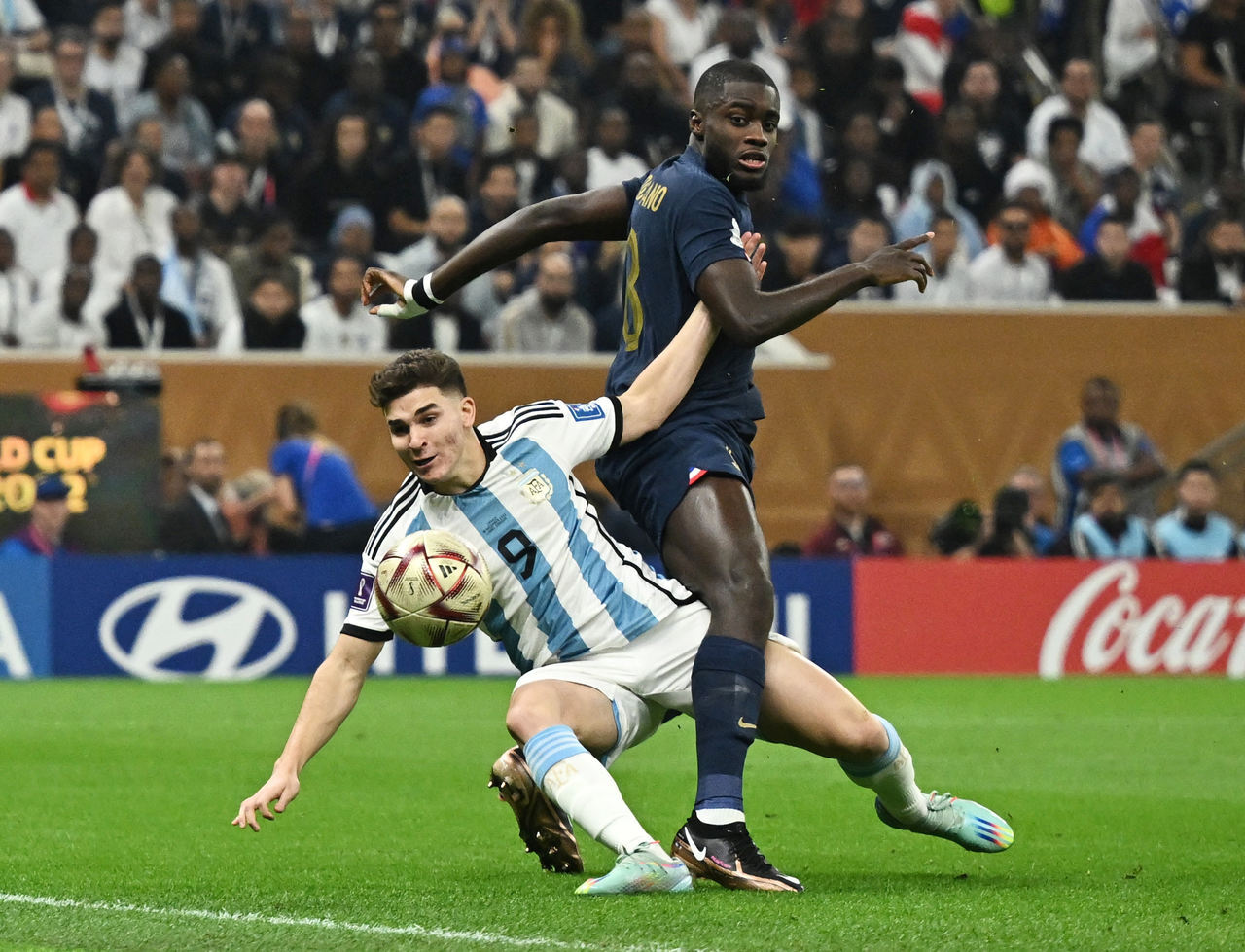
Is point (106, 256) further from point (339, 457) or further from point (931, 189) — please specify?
point (931, 189)

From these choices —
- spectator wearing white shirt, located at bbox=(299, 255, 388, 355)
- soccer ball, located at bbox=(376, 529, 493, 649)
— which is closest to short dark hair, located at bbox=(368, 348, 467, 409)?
soccer ball, located at bbox=(376, 529, 493, 649)

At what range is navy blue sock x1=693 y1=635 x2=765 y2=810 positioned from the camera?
5.24 metres

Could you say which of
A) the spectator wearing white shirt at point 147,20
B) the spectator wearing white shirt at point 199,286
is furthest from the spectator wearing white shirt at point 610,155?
the spectator wearing white shirt at point 147,20

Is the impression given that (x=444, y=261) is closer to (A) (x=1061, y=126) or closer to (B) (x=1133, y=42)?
(A) (x=1061, y=126)

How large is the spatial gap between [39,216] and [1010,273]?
7268mm

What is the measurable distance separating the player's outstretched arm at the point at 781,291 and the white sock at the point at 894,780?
44.5 inches

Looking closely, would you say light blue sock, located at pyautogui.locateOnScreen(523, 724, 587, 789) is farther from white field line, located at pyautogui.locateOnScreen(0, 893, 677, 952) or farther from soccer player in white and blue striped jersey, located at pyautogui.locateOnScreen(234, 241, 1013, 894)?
white field line, located at pyautogui.locateOnScreen(0, 893, 677, 952)

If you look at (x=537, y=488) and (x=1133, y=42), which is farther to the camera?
(x=1133, y=42)

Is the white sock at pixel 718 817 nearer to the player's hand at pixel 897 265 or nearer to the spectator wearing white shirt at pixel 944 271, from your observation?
the player's hand at pixel 897 265

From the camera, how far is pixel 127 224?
1444 centimetres

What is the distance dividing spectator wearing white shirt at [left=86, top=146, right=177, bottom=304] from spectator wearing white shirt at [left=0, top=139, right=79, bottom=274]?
0.76 ft

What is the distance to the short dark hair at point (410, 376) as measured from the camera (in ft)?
17.5

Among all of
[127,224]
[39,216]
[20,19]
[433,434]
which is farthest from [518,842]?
[20,19]

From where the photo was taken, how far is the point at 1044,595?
1395 centimetres
